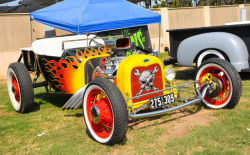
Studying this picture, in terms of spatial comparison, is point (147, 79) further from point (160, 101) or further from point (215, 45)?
point (215, 45)

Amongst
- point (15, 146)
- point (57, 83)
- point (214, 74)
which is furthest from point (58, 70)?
point (214, 74)

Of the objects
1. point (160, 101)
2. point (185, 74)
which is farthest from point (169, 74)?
point (185, 74)

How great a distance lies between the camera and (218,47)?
552cm

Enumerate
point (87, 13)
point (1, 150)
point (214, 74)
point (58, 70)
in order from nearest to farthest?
point (1, 150)
point (214, 74)
point (58, 70)
point (87, 13)

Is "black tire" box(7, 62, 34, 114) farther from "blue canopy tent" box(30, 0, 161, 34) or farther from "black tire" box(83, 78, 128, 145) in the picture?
"blue canopy tent" box(30, 0, 161, 34)

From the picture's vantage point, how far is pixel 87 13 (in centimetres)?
721

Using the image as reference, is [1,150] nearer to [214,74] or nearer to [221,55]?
[214,74]

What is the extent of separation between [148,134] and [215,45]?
3031mm

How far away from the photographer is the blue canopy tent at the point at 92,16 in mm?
6719

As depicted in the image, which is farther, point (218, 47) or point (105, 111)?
point (218, 47)

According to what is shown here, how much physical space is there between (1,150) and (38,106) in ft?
6.56

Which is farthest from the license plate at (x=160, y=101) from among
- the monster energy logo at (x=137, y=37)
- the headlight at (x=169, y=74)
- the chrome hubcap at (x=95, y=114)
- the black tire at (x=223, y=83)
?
the monster energy logo at (x=137, y=37)

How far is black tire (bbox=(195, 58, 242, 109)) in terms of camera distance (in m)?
3.74

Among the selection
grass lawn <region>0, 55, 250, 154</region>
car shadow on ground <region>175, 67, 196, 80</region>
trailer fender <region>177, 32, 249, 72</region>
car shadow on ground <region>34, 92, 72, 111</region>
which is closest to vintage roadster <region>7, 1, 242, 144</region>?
grass lawn <region>0, 55, 250, 154</region>
